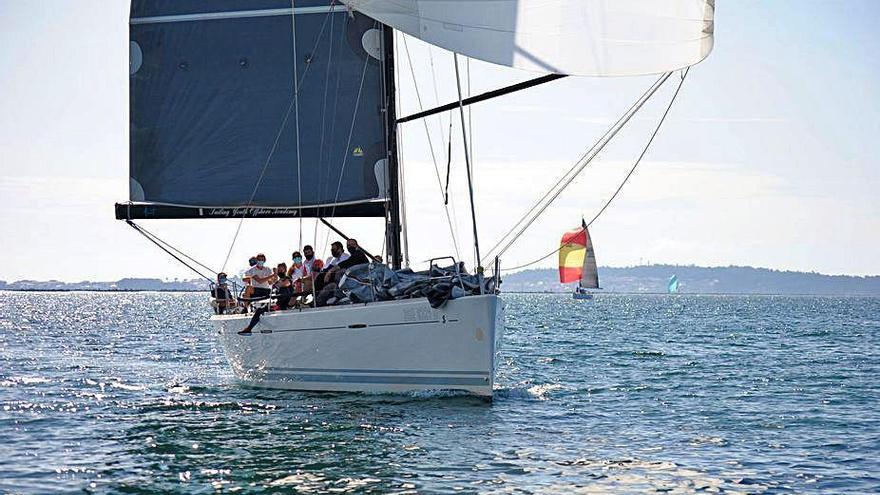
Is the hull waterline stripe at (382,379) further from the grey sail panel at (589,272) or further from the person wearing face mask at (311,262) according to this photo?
the grey sail panel at (589,272)

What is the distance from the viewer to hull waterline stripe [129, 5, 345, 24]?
70.3 ft

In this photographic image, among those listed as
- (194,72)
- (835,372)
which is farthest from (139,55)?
(835,372)

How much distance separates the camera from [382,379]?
56.5 feet

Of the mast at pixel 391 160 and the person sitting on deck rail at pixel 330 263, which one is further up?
the mast at pixel 391 160

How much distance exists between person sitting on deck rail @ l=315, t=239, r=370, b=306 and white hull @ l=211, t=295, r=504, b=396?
1.17 feet

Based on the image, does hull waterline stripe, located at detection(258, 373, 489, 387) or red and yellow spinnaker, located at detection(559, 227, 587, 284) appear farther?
red and yellow spinnaker, located at detection(559, 227, 587, 284)

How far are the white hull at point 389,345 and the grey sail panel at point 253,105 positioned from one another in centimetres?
358

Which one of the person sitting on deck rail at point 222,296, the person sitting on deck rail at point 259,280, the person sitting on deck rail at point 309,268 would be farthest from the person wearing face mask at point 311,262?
the person sitting on deck rail at point 222,296

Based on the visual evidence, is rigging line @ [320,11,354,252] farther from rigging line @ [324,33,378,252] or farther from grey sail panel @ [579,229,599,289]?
grey sail panel @ [579,229,599,289]

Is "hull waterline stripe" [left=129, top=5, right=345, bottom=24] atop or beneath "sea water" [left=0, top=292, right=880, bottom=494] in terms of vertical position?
atop

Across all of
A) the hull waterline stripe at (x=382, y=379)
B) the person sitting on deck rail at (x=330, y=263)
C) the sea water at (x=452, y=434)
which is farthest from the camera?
the person sitting on deck rail at (x=330, y=263)

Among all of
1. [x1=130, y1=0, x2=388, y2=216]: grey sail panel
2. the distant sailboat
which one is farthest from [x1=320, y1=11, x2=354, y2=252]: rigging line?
the distant sailboat

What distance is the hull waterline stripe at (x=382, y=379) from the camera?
16.5 m

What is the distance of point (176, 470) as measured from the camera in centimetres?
1188
